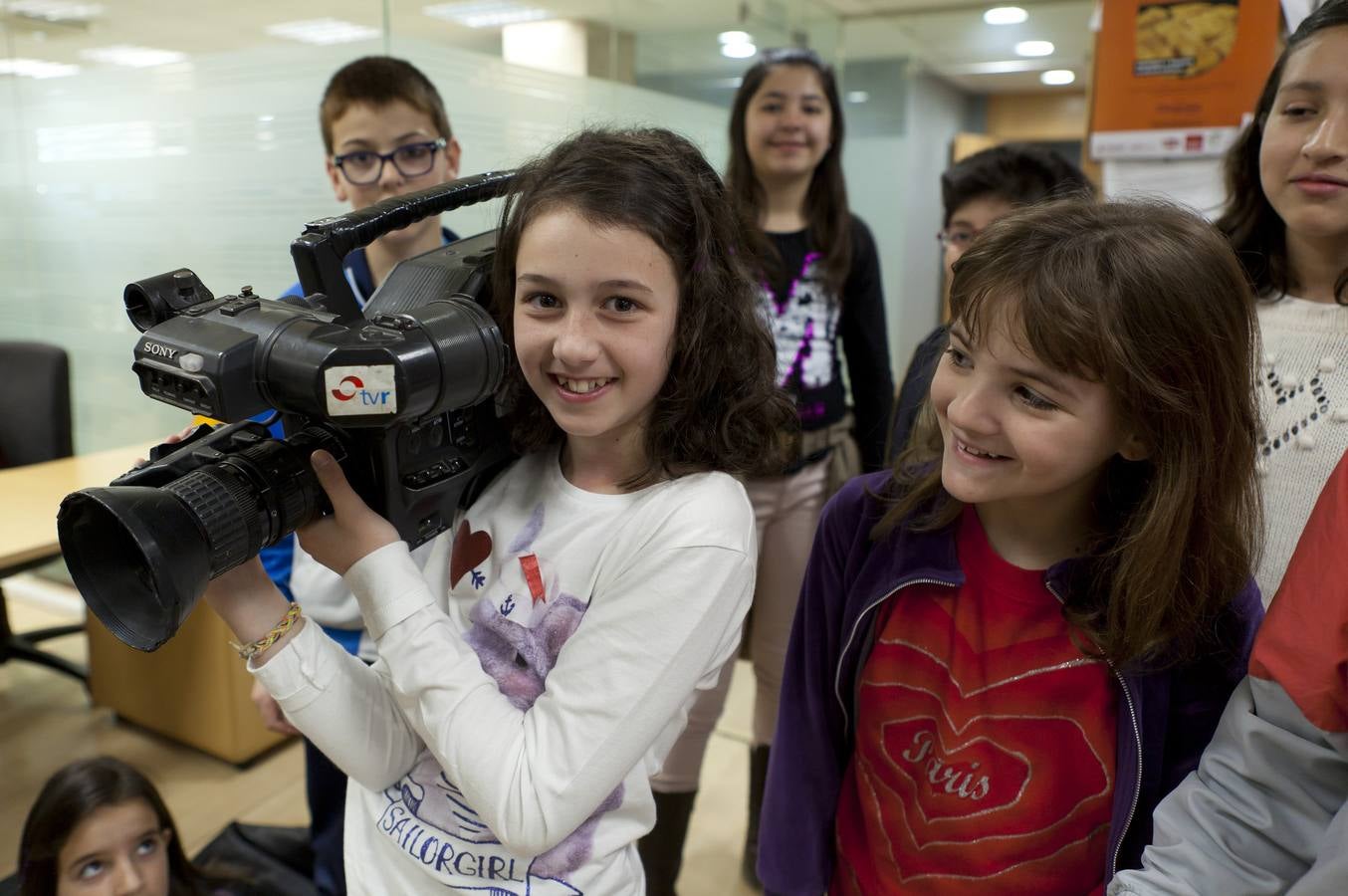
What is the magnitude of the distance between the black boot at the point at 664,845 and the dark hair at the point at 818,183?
93 centimetres

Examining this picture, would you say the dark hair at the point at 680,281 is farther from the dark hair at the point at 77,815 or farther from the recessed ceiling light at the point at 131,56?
the recessed ceiling light at the point at 131,56

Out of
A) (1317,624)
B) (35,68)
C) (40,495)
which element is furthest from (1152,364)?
(35,68)

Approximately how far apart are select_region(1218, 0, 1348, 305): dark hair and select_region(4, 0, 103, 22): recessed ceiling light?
7.72 ft

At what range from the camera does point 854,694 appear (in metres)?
0.90

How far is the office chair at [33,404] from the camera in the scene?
90.3 inches

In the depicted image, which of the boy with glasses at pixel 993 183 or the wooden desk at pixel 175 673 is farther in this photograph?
the wooden desk at pixel 175 673

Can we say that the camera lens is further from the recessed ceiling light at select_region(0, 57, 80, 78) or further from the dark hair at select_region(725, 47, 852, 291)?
the recessed ceiling light at select_region(0, 57, 80, 78)

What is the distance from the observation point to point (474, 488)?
2.86 ft

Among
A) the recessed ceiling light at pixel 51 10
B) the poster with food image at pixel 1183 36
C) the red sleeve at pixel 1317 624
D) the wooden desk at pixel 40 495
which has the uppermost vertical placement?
the recessed ceiling light at pixel 51 10

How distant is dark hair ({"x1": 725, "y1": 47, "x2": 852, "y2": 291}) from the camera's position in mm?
1669

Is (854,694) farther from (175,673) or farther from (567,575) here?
(175,673)

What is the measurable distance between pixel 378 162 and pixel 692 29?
2.15 metres

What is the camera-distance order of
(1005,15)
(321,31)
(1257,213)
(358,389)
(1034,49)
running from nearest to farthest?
(358,389)
(1257,213)
(321,31)
(1005,15)
(1034,49)

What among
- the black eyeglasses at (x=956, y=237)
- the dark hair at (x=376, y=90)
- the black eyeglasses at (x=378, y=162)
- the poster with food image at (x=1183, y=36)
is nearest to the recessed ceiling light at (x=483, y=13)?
the dark hair at (x=376, y=90)
